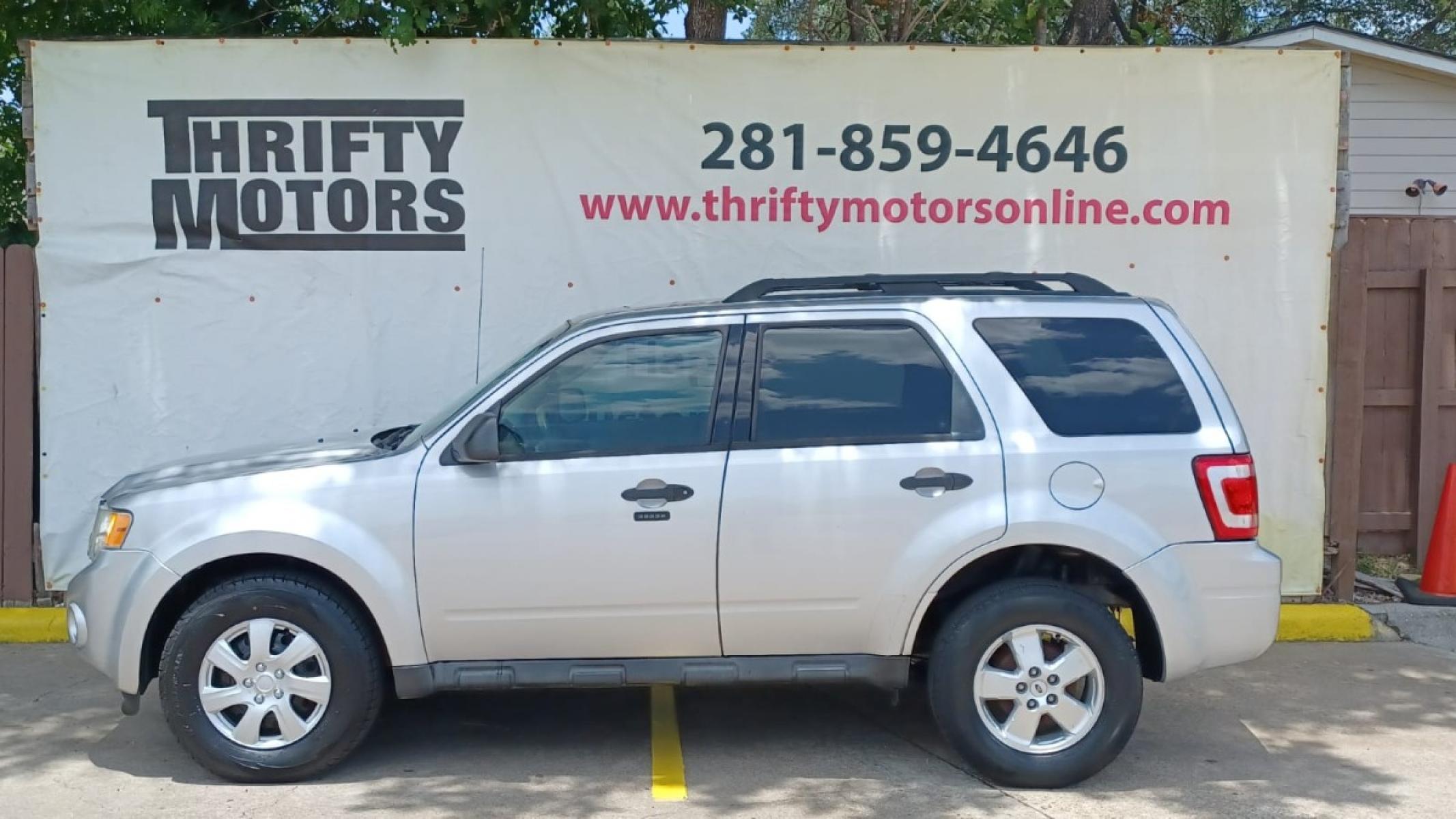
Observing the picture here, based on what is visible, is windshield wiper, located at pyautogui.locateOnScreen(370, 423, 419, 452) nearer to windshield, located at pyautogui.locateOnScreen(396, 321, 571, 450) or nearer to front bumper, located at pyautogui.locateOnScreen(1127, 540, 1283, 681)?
windshield, located at pyautogui.locateOnScreen(396, 321, 571, 450)

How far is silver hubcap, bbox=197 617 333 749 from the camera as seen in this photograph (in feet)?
17.2

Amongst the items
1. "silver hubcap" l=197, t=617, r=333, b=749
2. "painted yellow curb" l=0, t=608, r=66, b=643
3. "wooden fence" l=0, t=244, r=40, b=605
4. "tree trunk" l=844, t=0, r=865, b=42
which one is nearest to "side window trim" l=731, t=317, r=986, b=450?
"silver hubcap" l=197, t=617, r=333, b=749

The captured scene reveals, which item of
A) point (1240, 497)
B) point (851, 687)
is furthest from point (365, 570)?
point (1240, 497)

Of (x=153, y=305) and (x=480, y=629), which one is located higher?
(x=153, y=305)

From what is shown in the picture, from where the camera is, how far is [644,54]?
7844 mm

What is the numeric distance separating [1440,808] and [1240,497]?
135 cm

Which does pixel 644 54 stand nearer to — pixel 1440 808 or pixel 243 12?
pixel 243 12

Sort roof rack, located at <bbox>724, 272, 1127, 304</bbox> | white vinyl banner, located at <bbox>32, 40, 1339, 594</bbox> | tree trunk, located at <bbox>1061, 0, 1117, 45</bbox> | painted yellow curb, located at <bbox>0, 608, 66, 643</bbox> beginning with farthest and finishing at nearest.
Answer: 1. tree trunk, located at <bbox>1061, 0, 1117, 45</bbox>
2. white vinyl banner, located at <bbox>32, 40, 1339, 594</bbox>
3. painted yellow curb, located at <bbox>0, 608, 66, 643</bbox>
4. roof rack, located at <bbox>724, 272, 1127, 304</bbox>

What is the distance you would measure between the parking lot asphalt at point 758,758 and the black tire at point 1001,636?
0.38 feet

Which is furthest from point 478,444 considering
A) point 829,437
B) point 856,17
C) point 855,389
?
point 856,17

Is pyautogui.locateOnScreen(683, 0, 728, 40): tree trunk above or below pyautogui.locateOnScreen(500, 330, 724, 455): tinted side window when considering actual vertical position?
above

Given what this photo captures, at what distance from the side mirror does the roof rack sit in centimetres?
111

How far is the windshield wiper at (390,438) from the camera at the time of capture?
5.65m

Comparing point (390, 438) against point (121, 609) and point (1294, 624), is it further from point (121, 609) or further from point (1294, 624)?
point (1294, 624)
